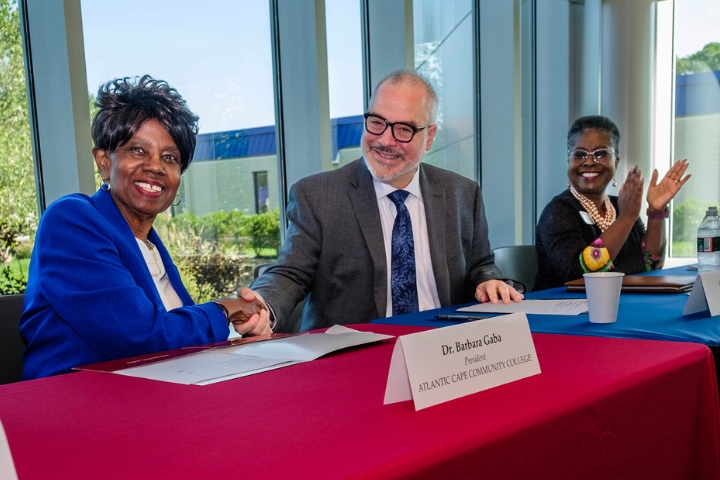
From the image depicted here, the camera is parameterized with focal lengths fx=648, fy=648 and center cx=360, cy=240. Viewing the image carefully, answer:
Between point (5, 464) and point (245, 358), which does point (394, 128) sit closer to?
point (245, 358)

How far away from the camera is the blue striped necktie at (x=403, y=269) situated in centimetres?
218

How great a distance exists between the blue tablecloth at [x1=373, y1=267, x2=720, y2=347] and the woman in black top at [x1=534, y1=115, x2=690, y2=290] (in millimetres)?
763

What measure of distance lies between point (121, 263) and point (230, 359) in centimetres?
48

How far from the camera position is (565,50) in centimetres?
523

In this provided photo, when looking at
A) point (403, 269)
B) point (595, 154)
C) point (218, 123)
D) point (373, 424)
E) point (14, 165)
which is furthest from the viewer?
point (218, 123)

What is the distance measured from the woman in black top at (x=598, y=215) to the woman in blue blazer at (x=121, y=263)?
157 centimetres

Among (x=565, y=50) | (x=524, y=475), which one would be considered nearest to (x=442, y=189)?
(x=524, y=475)

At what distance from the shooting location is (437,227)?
2.32m

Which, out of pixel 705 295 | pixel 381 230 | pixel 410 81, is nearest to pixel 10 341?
pixel 381 230

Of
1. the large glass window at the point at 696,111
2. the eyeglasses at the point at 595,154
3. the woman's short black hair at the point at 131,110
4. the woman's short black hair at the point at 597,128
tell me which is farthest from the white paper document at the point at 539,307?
the large glass window at the point at 696,111

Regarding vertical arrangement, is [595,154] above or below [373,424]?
above

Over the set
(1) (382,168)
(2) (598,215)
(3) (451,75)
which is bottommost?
(2) (598,215)

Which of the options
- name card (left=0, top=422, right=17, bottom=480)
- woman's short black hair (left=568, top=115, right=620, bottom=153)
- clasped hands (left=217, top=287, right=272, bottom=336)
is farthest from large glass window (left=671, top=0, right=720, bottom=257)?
name card (left=0, top=422, right=17, bottom=480)

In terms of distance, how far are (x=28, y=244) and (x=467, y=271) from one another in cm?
175
